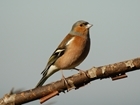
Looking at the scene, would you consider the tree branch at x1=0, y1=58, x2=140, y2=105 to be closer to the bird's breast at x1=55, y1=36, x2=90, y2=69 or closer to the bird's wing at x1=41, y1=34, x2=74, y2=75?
the bird's breast at x1=55, y1=36, x2=90, y2=69

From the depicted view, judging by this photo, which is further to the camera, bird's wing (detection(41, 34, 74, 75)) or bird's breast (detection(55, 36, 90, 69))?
bird's wing (detection(41, 34, 74, 75))

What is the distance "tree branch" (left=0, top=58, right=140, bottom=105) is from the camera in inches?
115

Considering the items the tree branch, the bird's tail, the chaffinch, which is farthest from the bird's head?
the tree branch

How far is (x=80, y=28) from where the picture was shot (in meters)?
7.14

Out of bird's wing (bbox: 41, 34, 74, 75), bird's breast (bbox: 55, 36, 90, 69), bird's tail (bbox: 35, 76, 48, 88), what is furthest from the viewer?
bird's wing (bbox: 41, 34, 74, 75)

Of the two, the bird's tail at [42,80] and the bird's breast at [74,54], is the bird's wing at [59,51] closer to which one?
the bird's breast at [74,54]

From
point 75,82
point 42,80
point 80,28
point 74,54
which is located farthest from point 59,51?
point 75,82

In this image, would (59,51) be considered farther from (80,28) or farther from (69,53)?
(80,28)

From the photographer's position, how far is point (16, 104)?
323cm

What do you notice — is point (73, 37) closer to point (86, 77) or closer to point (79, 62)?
point (79, 62)

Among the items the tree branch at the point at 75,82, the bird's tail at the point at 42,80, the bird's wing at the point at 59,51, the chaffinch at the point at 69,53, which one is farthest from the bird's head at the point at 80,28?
the tree branch at the point at 75,82

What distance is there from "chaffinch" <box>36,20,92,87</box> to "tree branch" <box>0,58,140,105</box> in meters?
2.32

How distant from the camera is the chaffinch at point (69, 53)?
6.08 m

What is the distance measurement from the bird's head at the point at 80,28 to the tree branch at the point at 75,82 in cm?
375
